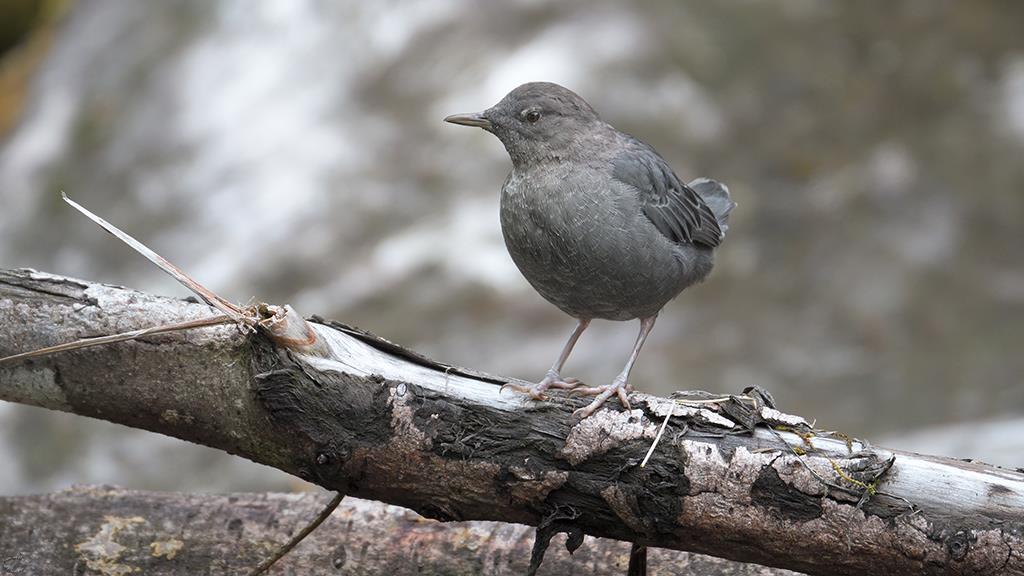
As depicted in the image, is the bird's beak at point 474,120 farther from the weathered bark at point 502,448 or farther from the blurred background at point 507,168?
the blurred background at point 507,168

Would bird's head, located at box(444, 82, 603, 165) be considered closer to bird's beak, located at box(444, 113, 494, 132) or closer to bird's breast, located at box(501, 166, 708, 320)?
bird's beak, located at box(444, 113, 494, 132)

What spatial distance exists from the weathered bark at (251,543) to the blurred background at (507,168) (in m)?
3.11

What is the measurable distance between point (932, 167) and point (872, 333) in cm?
218

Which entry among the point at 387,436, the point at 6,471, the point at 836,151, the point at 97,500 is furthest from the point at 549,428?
the point at 836,151

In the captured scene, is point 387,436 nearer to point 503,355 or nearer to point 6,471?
point 503,355

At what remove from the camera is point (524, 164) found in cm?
408

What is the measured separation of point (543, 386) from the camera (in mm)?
3604

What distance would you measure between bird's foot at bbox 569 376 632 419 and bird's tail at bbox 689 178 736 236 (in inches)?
60.8

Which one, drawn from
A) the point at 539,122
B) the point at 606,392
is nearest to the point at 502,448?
the point at 606,392

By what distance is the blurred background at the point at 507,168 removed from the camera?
25.7 feet

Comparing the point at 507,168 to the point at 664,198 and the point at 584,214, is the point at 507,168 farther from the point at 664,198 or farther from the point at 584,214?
the point at 584,214

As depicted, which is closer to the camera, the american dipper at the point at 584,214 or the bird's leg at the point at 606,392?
the bird's leg at the point at 606,392

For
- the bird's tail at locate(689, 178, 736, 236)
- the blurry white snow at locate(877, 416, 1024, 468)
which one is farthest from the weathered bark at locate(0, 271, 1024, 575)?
the blurry white snow at locate(877, 416, 1024, 468)

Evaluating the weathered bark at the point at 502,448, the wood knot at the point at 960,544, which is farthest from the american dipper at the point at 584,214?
the wood knot at the point at 960,544
